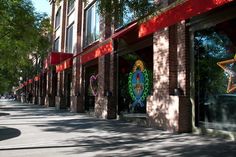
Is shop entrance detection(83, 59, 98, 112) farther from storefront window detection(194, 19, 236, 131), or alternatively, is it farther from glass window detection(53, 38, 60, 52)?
glass window detection(53, 38, 60, 52)

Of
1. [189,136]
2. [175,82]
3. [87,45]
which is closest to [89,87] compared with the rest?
[87,45]

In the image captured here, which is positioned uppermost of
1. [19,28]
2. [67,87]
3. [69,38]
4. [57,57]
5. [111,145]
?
[69,38]

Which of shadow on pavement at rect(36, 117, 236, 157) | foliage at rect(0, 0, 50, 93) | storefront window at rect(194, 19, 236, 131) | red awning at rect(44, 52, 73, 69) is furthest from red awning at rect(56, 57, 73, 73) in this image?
storefront window at rect(194, 19, 236, 131)

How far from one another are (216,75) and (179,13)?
2200mm

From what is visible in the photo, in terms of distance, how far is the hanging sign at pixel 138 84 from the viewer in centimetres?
1472

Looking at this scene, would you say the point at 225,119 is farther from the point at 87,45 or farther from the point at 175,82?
the point at 87,45

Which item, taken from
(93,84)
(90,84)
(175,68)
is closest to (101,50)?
(93,84)

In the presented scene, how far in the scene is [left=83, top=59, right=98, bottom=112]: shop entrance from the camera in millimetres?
21406

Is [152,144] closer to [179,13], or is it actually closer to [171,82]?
[171,82]

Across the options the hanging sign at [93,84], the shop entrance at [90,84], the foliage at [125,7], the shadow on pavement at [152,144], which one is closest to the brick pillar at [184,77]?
the shadow on pavement at [152,144]

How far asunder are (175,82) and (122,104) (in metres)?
5.31

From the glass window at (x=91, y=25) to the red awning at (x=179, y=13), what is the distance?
855cm

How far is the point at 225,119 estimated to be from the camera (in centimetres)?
1010

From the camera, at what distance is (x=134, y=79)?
1578 centimetres
